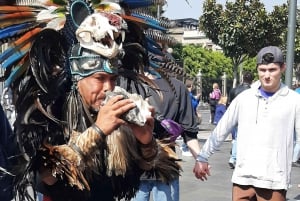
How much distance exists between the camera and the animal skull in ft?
7.01

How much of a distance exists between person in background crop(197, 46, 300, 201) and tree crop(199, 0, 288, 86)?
2164cm

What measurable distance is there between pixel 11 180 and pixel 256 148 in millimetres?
2475

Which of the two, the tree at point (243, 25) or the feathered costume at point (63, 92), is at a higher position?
the feathered costume at point (63, 92)

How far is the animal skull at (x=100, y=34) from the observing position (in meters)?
2.14

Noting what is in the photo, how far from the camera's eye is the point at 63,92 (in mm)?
2230

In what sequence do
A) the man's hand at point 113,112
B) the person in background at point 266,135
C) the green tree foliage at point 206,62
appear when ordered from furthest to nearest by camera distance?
the green tree foliage at point 206,62
the person in background at point 266,135
the man's hand at point 113,112

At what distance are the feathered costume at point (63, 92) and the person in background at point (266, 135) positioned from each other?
2002mm

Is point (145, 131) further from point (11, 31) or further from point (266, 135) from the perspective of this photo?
point (266, 135)

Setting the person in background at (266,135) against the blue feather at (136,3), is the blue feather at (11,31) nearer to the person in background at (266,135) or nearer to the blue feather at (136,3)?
the blue feather at (136,3)

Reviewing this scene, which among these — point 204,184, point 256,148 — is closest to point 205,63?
point 204,184

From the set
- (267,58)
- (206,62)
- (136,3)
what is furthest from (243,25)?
(206,62)

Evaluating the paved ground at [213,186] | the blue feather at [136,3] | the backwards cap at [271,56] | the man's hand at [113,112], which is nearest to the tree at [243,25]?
the paved ground at [213,186]

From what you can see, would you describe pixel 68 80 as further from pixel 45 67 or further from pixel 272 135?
pixel 272 135

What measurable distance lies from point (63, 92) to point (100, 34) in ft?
0.96
